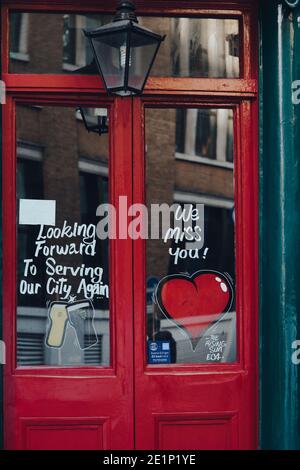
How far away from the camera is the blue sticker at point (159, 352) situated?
571cm

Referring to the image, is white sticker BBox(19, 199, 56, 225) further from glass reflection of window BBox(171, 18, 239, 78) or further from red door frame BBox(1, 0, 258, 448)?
glass reflection of window BBox(171, 18, 239, 78)

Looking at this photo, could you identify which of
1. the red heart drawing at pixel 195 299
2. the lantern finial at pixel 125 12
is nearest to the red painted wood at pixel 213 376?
the red heart drawing at pixel 195 299

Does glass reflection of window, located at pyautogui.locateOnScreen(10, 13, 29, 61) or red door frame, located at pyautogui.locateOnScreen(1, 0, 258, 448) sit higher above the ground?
glass reflection of window, located at pyautogui.locateOnScreen(10, 13, 29, 61)

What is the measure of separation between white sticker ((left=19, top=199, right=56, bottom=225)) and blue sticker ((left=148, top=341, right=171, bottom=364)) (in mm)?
1056

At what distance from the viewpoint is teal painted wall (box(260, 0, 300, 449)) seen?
5422 millimetres

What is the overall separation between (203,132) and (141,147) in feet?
1.43

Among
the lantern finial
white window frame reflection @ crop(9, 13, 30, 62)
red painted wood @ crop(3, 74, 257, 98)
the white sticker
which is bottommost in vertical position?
the white sticker

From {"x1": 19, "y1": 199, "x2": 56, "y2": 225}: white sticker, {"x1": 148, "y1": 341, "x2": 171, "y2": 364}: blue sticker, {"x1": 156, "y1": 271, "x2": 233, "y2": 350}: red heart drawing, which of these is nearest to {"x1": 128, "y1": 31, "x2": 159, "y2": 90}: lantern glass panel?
{"x1": 19, "y1": 199, "x2": 56, "y2": 225}: white sticker

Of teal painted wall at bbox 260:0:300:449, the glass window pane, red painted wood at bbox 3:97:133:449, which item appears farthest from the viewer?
the glass window pane

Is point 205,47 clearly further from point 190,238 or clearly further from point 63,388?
point 63,388

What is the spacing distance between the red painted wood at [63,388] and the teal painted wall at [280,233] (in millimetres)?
897

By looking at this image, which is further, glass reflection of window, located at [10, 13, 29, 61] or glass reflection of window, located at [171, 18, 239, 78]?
glass reflection of window, located at [171, 18, 239, 78]

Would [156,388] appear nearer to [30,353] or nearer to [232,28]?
[30,353]

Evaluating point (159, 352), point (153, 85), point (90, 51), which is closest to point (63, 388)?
point (159, 352)
